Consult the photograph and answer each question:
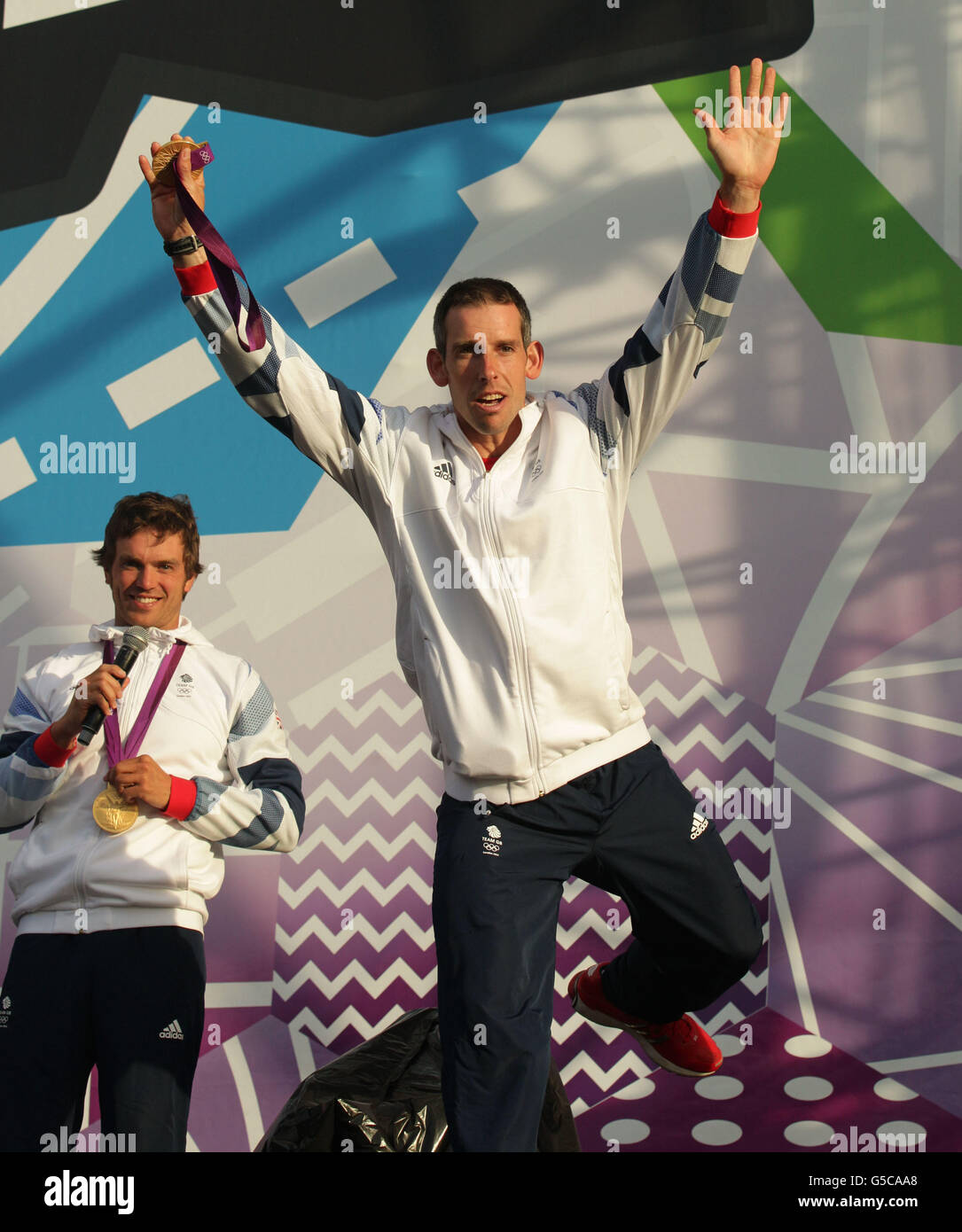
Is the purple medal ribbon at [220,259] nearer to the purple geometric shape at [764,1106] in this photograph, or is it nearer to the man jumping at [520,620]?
the man jumping at [520,620]

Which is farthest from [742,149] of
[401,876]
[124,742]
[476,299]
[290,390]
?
[401,876]

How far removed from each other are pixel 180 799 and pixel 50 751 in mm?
288

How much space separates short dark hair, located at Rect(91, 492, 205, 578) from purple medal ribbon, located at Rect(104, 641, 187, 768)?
228 mm

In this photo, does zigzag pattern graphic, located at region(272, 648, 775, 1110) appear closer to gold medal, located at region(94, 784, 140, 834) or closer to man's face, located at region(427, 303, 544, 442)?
gold medal, located at region(94, 784, 140, 834)

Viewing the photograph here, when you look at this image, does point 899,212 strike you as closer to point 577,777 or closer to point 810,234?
point 810,234

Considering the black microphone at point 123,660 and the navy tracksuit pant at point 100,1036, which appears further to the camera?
the black microphone at point 123,660

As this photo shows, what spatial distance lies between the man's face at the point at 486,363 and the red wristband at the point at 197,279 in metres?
0.46

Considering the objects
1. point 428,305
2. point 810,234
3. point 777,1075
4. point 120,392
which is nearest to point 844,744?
point 777,1075

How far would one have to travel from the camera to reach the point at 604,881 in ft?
7.79

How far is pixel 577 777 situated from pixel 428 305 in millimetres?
2539

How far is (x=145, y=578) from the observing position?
2861 mm

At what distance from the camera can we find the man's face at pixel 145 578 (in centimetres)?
287

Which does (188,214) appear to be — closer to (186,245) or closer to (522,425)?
(186,245)

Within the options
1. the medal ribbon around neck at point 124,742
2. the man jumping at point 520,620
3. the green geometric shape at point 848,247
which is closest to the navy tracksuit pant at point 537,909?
the man jumping at point 520,620
